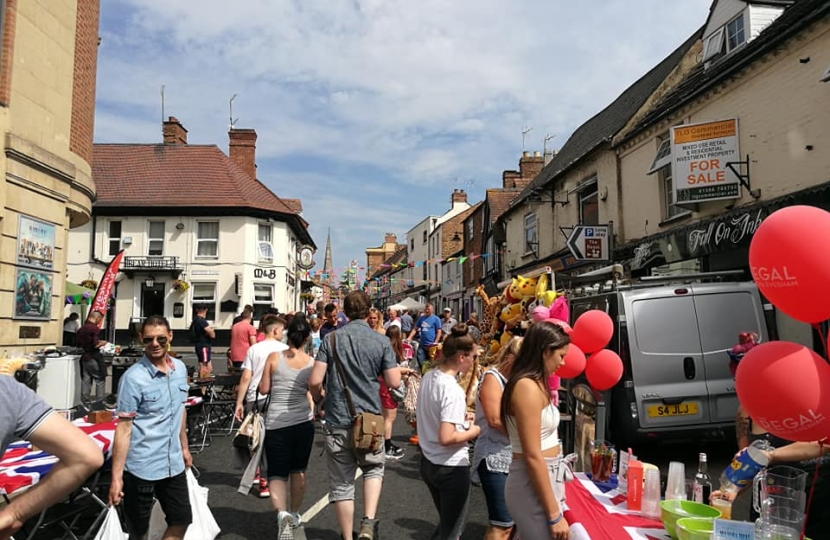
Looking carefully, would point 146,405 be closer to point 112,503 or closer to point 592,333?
point 112,503

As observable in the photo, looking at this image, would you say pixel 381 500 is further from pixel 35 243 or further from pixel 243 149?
pixel 243 149

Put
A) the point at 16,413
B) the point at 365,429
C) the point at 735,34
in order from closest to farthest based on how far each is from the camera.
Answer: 1. the point at 16,413
2. the point at 365,429
3. the point at 735,34

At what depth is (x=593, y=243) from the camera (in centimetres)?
1408

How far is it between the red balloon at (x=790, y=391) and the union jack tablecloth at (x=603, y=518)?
744mm

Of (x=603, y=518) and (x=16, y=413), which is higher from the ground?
(x=16, y=413)

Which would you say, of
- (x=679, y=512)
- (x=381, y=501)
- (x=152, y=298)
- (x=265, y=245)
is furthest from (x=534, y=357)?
(x=152, y=298)

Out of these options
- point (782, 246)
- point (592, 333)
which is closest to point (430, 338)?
point (592, 333)

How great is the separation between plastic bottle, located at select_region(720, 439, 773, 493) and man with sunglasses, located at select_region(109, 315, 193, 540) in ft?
10.5

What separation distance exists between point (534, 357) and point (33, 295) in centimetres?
892

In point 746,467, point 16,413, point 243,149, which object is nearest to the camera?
point 16,413

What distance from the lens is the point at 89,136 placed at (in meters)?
11.0

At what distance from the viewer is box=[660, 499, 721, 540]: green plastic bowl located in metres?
2.45

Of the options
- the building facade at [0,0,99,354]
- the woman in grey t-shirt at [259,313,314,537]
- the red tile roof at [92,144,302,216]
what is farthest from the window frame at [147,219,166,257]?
the woman in grey t-shirt at [259,313,314,537]

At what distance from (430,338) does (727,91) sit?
781 cm
